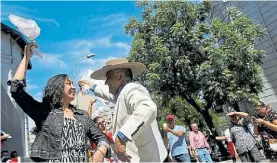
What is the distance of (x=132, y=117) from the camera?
2764 millimetres

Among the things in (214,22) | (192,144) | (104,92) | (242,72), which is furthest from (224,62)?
(104,92)

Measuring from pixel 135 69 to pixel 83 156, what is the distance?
3.76 feet

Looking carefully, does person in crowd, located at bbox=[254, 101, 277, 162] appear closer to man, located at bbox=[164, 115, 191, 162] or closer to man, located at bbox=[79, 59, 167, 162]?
man, located at bbox=[164, 115, 191, 162]

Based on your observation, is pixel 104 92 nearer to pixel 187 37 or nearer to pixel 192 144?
pixel 192 144

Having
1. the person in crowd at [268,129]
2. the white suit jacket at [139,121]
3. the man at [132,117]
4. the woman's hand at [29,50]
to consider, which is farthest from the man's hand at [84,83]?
the person in crowd at [268,129]

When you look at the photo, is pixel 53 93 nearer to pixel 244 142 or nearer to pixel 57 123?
pixel 57 123

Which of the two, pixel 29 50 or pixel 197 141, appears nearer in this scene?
pixel 29 50

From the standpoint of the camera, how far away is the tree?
62.5 feet

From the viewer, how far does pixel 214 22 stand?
20.1 m

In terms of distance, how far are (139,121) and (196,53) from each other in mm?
17918

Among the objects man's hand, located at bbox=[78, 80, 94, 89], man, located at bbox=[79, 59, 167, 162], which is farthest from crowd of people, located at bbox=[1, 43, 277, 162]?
man's hand, located at bbox=[78, 80, 94, 89]

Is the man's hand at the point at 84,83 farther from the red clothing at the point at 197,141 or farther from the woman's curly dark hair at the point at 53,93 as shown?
the red clothing at the point at 197,141

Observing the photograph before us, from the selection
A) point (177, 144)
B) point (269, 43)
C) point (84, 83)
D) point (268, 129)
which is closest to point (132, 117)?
point (84, 83)

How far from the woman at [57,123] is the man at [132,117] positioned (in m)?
0.22
